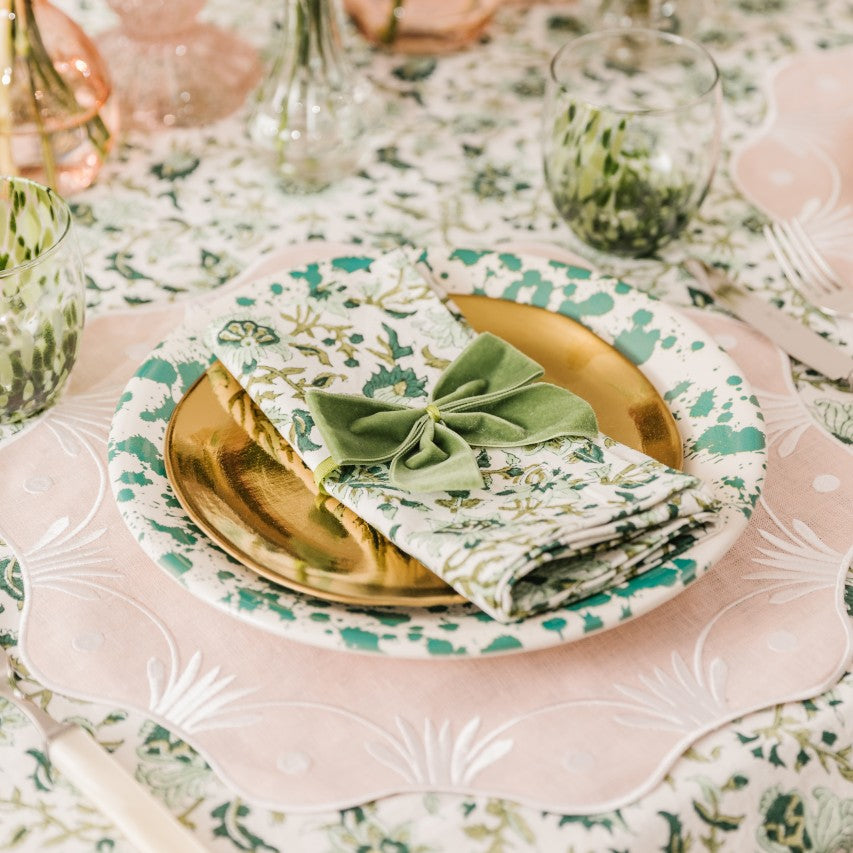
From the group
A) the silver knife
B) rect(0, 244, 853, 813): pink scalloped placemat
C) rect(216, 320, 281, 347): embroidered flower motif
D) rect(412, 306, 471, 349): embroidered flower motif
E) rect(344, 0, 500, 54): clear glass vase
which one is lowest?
rect(0, 244, 853, 813): pink scalloped placemat

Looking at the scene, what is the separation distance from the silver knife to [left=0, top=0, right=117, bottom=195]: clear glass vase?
574 mm

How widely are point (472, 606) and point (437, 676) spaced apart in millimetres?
45

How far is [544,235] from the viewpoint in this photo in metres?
0.99

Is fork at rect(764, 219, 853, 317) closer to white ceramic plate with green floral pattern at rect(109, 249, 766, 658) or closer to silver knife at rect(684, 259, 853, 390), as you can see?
silver knife at rect(684, 259, 853, 390)

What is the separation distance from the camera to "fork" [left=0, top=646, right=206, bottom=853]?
52 cm

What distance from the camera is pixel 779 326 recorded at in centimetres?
86

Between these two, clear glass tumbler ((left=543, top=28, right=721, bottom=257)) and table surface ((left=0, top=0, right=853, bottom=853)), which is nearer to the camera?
table surface ((left=0, top=0, right=853, bottom=853))

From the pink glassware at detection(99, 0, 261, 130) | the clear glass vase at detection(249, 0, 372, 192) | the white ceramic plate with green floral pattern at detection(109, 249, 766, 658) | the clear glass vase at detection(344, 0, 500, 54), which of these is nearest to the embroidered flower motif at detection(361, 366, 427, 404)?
the white ceramic plate with green floral pattern at detection(109, 249, 766, 658)

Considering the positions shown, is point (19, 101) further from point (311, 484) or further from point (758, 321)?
point (758, 321)

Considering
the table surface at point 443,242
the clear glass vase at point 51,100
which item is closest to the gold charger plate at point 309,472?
the table surface at point 443,242

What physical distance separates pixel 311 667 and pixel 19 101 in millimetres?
633

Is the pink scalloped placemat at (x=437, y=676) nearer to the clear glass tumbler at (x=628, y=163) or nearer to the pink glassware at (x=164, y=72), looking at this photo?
the clear glass tumbler at (x=628, y=163)

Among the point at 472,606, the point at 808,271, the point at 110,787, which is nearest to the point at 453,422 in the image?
the point at 472,606

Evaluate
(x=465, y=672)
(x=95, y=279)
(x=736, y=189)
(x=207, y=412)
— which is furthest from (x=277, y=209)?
(x=465, y=672)
